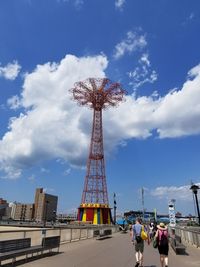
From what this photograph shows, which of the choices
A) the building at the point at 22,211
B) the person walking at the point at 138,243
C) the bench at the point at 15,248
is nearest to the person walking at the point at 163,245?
the person walking at the point at 138,243

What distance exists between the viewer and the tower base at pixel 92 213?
57.4 m

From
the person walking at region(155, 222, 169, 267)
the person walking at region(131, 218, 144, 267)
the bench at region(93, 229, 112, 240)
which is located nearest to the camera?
the person walking at region(155, 222, 169, 267)

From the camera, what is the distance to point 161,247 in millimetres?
9023

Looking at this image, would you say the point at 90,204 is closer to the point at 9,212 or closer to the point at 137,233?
the point at 137,233

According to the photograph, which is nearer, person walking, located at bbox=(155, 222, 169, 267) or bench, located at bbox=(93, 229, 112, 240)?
person walking, located at bbox=(155, 222, 169, 267)

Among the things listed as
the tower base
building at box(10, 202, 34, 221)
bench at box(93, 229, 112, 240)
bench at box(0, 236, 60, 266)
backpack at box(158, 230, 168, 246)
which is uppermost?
building at box(10, 202, 34, 221)

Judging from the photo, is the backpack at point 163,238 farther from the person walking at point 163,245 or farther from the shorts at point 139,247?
the shorts at point 139,247

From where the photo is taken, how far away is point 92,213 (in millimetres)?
57656

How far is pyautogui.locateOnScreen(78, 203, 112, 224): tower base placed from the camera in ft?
188

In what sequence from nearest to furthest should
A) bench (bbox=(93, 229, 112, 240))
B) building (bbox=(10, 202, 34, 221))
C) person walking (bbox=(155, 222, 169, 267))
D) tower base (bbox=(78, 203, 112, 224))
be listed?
person walking (bbox=(155, 222, 169, 267)) → bench (bbox=(93, 229, 112, 240)) → tower base (bbox=(78, 203, 112, 224)) → building (bbox=(10, 202, 34, 221))

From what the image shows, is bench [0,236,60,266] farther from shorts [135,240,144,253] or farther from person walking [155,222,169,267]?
person walking [155,222,169,267]

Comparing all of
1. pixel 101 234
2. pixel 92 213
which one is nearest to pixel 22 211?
pixel 92 213

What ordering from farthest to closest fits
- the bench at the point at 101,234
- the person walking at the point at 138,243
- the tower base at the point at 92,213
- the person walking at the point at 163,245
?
the tower base at the point at 92,213
the bench at the point at 101,234
the person walking at the point at 138,243
the person walking at the point at 163,245

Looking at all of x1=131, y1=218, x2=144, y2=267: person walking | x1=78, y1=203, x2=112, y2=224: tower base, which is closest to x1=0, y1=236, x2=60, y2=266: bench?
x1=131, y1=218, x2=144, y2=267: person walking
